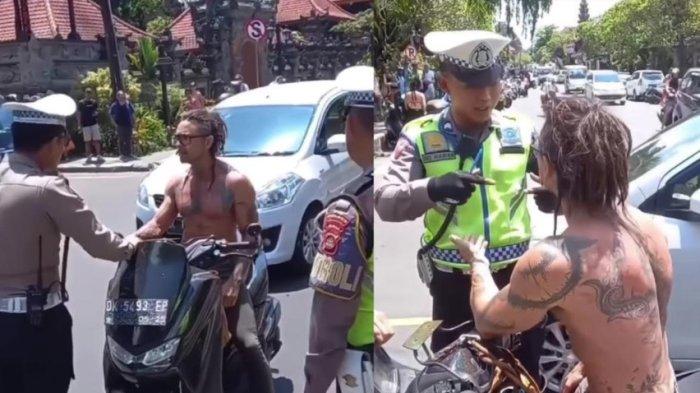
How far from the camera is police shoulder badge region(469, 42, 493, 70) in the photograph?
4.87ft

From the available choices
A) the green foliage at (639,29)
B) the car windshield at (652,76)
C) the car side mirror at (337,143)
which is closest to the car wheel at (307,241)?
the car side mirror at (337,143)

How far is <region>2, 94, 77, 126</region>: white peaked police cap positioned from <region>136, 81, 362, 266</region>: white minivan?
0.18 m

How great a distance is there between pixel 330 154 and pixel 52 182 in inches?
19.9

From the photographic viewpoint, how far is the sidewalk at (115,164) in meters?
1.56

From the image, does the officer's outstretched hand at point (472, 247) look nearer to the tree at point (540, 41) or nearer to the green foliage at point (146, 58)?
the tree at point (540, 41)

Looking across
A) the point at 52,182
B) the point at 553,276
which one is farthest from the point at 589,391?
the point at 52,182

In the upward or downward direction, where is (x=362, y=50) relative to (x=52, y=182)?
upward

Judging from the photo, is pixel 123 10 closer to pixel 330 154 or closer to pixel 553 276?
Result: pixel 330 154

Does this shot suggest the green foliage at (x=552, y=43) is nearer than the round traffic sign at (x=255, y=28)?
No

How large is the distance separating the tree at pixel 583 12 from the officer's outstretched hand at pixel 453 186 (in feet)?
1.57

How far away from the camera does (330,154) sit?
5.03 ft

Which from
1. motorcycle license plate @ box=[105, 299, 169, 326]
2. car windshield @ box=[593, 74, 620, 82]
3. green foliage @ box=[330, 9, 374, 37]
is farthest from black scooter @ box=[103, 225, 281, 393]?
car windshield @ box=[593, 74, 620, 82]

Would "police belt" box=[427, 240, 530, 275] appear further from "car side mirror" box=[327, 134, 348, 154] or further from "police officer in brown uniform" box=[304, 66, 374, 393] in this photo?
"car side mirror" box=[327, 134, 348, 154]

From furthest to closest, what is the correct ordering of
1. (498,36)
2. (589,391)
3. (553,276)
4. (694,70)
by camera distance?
(694,70)
(589,391)
(553,276)
(498,36)
